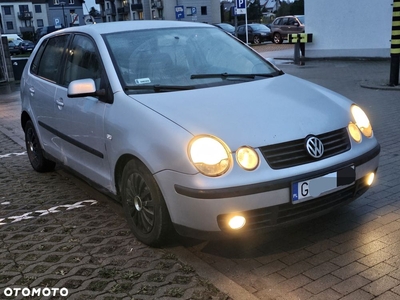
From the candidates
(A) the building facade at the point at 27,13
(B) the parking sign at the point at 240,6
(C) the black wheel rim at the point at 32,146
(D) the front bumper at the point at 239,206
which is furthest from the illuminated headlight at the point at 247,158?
(A) the building facade at the point at 27,13

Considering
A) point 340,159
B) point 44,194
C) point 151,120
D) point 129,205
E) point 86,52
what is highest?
point 86,52

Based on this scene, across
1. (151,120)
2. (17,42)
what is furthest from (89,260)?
(17,42)

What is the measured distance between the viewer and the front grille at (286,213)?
3217mm

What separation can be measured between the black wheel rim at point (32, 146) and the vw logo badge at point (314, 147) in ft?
12.3

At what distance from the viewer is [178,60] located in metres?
4.27

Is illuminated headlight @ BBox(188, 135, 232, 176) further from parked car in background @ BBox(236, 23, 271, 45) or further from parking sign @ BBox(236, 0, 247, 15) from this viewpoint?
parked car in background @ BBox(236, 23, 271, 45)

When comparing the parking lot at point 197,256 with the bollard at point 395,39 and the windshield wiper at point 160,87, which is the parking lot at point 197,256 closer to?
the windshield wiper at point 160,87

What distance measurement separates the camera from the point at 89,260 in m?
3.67

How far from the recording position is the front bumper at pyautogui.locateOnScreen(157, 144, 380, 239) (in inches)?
123

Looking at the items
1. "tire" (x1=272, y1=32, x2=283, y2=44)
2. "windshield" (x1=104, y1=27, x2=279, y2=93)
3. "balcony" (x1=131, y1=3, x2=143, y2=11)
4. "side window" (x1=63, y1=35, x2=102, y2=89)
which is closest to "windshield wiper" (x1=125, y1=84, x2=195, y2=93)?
"windshield" (x1=104, y1=27, x2=279, y2=93)

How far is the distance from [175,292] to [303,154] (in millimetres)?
1251

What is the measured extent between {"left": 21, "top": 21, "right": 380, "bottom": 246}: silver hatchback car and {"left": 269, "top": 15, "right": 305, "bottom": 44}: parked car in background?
85.4 ft

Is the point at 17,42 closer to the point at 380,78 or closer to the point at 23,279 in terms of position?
the point at 380,78

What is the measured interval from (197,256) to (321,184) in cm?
107
